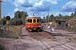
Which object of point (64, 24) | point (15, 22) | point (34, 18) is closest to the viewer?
point (34, 18)

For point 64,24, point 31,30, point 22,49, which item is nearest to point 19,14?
point 64,24

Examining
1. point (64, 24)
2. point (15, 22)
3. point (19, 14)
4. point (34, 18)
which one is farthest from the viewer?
point (19, 14)

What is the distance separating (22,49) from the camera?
745 inches

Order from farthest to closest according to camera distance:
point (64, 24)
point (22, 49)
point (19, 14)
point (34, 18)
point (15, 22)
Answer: point (19, 14) → point (15, 22) → point (64, 24) → point (34, 18) → point (22, 49)

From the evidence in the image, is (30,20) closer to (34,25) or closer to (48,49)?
(34,25)

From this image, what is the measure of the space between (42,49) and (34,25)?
2870cm

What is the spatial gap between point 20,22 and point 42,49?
100167mm

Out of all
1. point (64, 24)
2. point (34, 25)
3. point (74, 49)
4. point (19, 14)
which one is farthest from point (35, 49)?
point (19, 14)

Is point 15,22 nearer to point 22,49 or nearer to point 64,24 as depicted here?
point 64,24

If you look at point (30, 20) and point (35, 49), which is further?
point (30, 20)

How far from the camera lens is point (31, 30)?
49.1m

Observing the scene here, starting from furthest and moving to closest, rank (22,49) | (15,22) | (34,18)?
(15,22) < (34,18) < (22,49)

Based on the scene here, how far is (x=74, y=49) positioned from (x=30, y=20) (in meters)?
29.2

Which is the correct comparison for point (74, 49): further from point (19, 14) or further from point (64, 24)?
point (19, 14)
